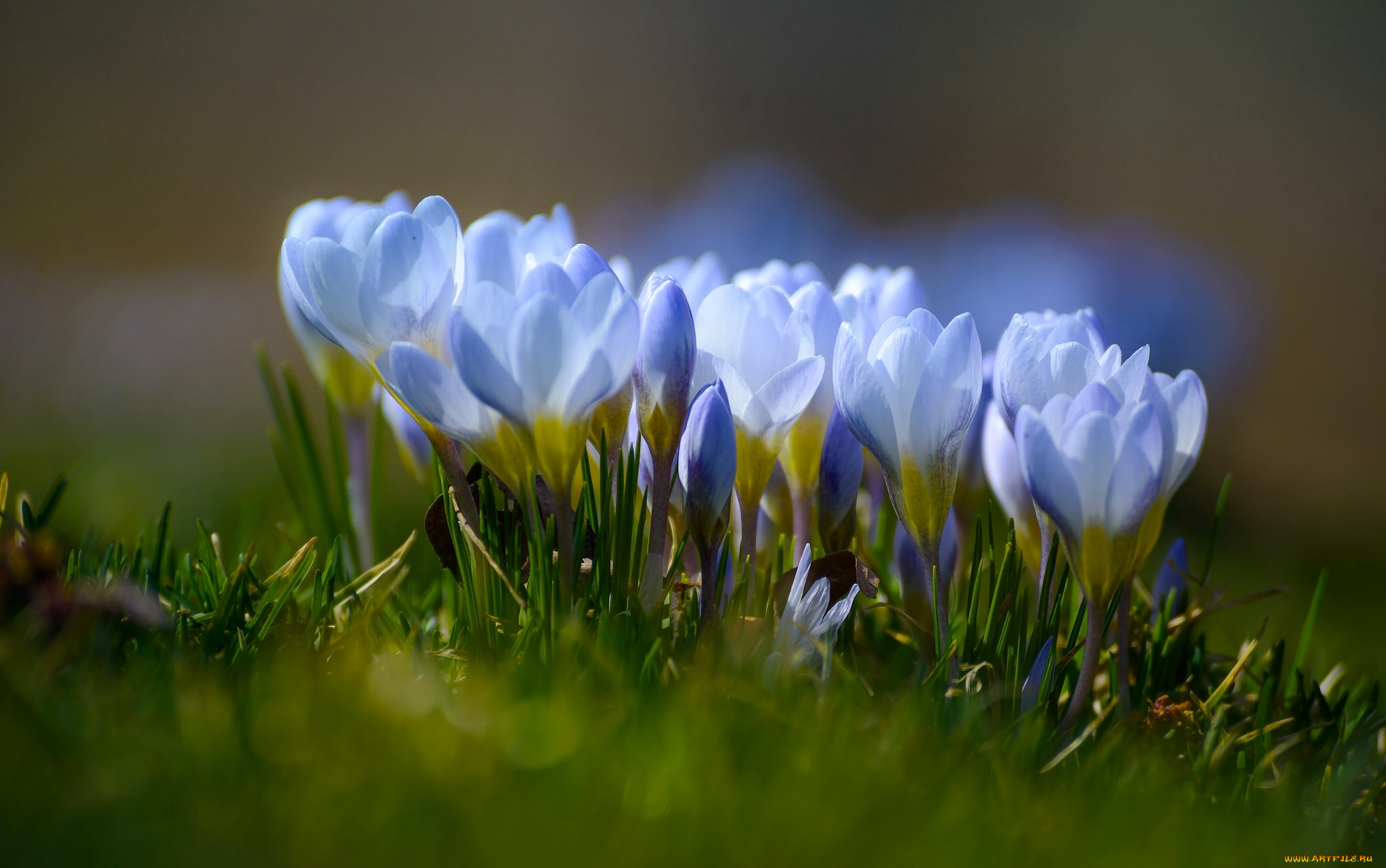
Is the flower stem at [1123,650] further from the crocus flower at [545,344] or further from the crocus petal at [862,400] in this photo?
the crocus flower at [545,344]

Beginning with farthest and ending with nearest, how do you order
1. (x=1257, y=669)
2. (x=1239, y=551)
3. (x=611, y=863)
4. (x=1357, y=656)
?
1. (x=1239, y=551)
2. (x=1357, y=656)
3. (x=1257, y=669)
4. (x=611, y=863)

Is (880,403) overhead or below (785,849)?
overhead

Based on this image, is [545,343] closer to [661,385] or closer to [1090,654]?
[661,385]

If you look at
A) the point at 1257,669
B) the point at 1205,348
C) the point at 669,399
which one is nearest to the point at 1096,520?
the point at 669,399

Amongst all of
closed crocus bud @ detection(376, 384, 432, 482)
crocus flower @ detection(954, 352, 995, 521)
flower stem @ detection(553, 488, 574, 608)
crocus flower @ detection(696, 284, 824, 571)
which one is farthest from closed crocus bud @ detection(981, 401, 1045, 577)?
closed crocus bud @ detection(376, 384, 432, 482)

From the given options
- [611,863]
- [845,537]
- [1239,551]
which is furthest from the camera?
[1239,551]

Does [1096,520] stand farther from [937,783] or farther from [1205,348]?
[1205,348]
